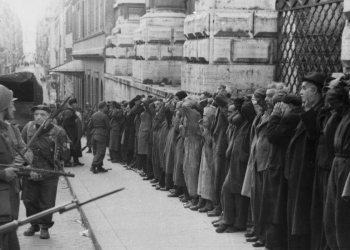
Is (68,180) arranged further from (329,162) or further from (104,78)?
(104,78)

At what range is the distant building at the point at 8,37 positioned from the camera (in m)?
124

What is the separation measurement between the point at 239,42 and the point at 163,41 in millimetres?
8147

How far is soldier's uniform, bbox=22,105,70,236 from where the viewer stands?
9727mm

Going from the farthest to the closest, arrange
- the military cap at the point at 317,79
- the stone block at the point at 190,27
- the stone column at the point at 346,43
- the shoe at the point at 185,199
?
1. the stone block at the point at 190,27
2. the shoe at the point at 185,199
3. the stone column at the point at 346,43
4. the military cap at the point at 317,79

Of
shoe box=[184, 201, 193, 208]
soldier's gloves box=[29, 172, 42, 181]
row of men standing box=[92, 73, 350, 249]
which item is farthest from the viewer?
shoe box=[184, 201, 193, 208]

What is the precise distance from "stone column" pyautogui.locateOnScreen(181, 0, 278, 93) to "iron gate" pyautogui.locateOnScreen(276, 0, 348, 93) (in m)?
0.18

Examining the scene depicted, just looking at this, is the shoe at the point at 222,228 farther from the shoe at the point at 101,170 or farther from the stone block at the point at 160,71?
the stone block at the point at 160,71

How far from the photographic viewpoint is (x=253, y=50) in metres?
12.6

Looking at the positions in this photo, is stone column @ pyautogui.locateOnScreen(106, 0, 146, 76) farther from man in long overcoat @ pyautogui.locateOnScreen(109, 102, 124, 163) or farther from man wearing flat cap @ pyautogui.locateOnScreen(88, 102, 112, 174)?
man wearing flat cap @ pyautogui.locateOnScreen(88, 102, 112, 174)

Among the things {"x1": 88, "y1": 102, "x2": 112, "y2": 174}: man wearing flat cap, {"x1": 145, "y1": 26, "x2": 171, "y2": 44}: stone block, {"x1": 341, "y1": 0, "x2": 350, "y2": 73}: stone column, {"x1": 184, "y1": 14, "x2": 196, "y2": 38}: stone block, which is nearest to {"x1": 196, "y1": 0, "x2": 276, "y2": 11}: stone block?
{"x1": 184, "y1": 14, "x2": 196, "y2": 38}: stone block

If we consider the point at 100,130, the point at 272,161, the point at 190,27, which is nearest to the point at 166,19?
the point at 100,130

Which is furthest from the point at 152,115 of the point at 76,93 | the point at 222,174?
the point at 76,93

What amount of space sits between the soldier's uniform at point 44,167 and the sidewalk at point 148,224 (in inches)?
24.2

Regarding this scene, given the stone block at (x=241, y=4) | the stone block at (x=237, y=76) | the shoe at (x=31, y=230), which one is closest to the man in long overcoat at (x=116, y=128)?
the stone block at (x=237, y=76)
